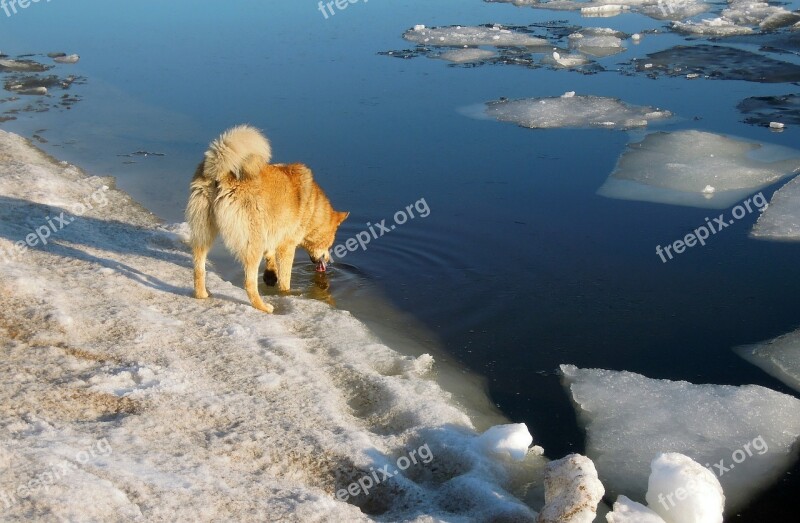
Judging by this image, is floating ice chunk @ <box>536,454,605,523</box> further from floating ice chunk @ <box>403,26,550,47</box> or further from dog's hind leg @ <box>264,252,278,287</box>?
floating ice chunk @ <box>403,26,550,47</box>

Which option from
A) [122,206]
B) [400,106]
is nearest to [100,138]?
[122,206]

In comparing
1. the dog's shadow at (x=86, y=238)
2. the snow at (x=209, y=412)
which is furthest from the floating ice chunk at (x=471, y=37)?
the snow at (x=209, y=412)

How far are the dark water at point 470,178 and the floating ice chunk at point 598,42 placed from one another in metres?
0.51

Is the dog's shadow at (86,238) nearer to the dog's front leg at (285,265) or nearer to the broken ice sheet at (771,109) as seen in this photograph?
the dog's front leg at (285,265)

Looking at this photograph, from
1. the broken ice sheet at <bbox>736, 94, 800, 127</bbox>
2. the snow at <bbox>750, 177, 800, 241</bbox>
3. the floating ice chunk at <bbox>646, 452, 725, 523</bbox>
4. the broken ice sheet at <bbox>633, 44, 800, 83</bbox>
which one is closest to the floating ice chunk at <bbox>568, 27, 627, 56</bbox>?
the broken ice sheet at <bbox>633, 44, 800, 83</bbox>

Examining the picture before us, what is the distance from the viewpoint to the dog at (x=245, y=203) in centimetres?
609

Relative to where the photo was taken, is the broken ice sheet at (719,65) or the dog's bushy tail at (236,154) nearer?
the dog's bushy tail at (236,154)

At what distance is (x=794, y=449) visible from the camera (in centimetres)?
512

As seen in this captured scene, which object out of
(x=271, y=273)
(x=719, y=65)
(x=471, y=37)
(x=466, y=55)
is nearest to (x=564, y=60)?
(x=466, y=55)

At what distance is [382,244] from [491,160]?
2756 mm

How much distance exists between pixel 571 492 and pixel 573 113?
8825 millimetres

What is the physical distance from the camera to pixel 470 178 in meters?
9.91

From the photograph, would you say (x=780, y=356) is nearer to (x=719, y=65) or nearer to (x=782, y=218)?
(x=782, y=218)

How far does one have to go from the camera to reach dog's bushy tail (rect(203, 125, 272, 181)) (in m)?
6.02
